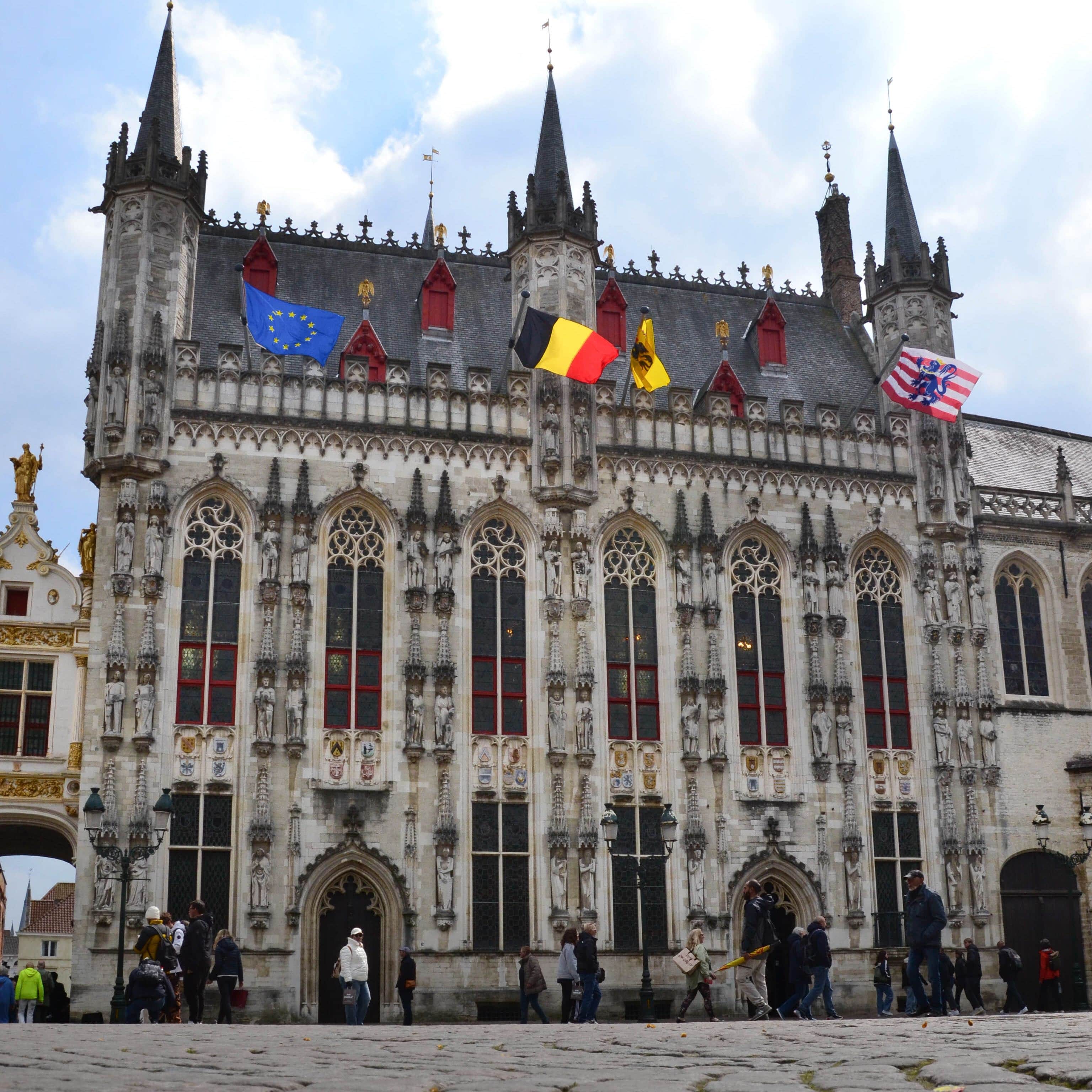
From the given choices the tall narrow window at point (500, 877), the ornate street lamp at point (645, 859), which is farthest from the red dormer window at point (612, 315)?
the tall narrow window at point (500, 877)

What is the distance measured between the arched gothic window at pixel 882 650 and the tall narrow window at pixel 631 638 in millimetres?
5609

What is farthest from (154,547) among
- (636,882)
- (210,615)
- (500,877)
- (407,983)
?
(636,882)

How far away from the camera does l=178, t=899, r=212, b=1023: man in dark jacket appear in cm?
2194

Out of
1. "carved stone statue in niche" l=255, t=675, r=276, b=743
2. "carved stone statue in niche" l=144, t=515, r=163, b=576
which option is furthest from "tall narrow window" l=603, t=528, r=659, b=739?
"carved stone statue in niche" l=144, t=515, r=163, b=576

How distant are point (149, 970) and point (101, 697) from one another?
13.5 m

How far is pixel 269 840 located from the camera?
29.8 metres

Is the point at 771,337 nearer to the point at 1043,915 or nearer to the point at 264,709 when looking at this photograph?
the point at 1043,915

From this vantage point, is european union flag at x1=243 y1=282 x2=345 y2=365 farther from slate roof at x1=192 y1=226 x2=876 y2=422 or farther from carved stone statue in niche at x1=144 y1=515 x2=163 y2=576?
carved stone statue in niche at x1=144 y1=515 x2=163 y2=576

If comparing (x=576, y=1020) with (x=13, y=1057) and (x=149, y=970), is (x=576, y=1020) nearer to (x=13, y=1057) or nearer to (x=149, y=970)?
(x=149, y=970)

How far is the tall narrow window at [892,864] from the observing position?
109 ft

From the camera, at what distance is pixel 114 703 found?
2988 cm

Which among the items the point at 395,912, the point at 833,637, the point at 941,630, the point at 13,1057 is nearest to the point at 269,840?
the point at 395,912

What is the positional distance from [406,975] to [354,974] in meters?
5.44

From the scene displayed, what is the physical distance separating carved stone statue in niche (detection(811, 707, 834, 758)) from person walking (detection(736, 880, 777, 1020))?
12.0 metres
